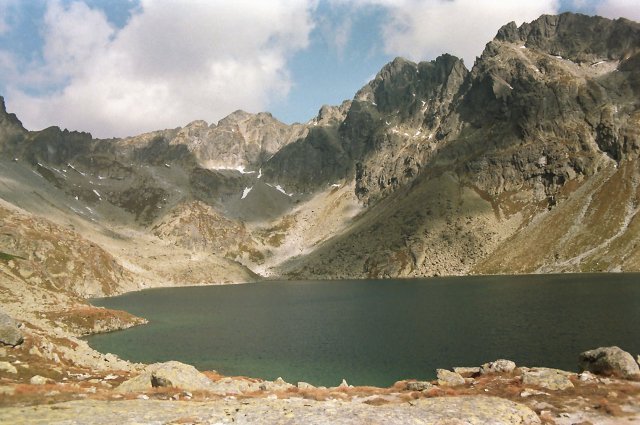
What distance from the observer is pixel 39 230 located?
571 feet

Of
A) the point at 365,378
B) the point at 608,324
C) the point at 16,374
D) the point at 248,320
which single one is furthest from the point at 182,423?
the point at 248,320

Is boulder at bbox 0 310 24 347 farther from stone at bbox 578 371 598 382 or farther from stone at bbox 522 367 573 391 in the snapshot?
stone at bbox 578 371 598 382

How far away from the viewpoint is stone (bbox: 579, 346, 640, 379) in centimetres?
3180

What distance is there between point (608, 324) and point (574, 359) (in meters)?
25.6

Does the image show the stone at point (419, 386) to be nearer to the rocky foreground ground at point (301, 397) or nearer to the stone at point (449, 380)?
the rocky foreground ground at point (301, 397)

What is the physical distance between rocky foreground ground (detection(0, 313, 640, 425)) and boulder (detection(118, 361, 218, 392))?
60 millimetres

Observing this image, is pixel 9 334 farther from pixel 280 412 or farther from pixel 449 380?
pixel 449 380

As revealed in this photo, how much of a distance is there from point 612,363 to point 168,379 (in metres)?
29.0

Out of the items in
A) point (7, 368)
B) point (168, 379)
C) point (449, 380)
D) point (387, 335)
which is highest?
point (7, 368)

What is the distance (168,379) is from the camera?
27.9 metres

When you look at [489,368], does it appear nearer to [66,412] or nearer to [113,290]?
[66,412]

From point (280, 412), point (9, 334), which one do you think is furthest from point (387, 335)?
point (280, 412)

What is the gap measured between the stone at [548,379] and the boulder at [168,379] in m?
20.2

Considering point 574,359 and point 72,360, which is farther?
point 574,359
